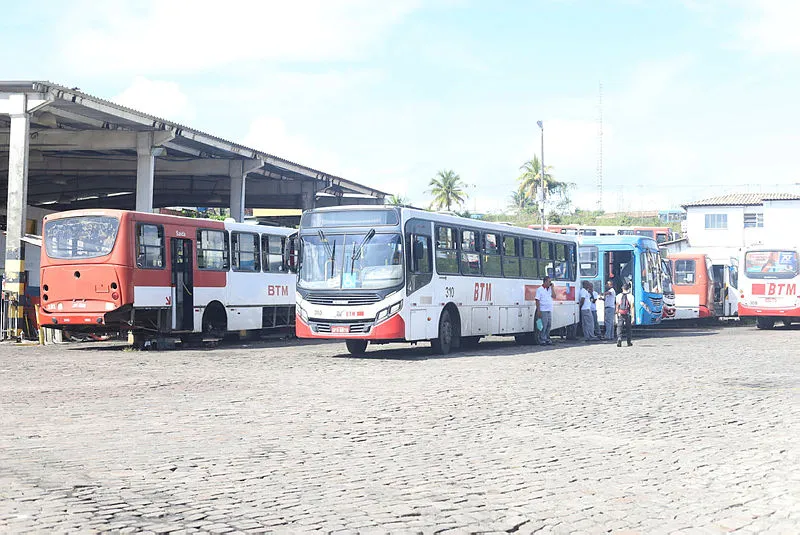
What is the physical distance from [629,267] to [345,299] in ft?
46.7

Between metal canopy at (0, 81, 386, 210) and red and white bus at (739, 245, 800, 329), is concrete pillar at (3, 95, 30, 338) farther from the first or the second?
red and white bus at (739, 245, 800, 329)

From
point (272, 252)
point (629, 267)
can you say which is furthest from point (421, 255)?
point (629, 267)

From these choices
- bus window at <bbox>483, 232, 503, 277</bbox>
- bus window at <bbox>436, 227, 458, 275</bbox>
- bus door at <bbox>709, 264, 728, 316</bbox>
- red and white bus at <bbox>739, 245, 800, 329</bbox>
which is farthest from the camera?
bus door at <bbox>709, 264, 728, 316</bbox>

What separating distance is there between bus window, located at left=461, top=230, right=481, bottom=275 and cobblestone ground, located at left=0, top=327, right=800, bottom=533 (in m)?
5.42

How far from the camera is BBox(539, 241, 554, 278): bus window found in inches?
1070

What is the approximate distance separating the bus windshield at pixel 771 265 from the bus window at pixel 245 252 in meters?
19.5

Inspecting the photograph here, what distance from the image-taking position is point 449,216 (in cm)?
2230

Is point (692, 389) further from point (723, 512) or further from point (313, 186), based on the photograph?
point (313, 186)

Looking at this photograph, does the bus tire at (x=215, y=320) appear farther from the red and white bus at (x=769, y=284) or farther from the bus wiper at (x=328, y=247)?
the red and white bus at (x=769, y=284)

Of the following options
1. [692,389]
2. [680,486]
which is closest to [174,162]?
[692,389]

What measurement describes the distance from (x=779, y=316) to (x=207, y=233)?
2199cm

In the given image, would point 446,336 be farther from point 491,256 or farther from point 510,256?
point 510,256

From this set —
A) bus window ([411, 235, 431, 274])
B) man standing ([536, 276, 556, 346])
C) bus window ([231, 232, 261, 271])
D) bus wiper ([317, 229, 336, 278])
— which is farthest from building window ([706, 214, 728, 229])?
bus wiper ([317, 229, 336, 278])

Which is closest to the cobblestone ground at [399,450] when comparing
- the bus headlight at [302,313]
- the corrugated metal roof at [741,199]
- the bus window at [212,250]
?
the bus headlight at [302,313]
